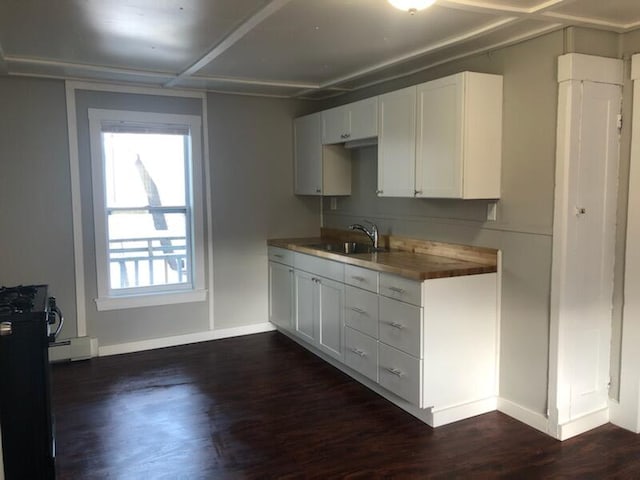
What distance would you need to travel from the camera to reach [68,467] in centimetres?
269

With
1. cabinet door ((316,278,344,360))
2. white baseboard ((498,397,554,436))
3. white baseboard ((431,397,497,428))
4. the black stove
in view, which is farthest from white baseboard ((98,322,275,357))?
white baseboard ((498,397,554,436))

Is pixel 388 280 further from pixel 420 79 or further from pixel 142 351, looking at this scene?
pixel 142 351

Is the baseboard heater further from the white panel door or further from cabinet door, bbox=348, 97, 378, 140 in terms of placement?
the white panel door

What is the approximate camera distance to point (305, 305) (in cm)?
440

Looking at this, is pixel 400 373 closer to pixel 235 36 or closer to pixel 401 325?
pixel 401 325

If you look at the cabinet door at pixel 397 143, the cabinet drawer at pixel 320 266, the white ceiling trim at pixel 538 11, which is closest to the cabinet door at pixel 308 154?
the cabinet drawer at pixel 320 266

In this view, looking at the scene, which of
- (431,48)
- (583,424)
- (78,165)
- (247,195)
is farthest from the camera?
(247,195)

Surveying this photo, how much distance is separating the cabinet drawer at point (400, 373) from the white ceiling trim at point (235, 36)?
6.68ft

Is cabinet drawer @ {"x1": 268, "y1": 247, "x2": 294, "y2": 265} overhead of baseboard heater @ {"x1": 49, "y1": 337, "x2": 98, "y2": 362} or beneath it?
overhead

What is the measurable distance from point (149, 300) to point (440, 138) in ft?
9.36

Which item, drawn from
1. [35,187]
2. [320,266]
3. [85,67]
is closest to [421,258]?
[320,266]

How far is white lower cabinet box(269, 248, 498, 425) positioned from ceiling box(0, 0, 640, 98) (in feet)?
4.65

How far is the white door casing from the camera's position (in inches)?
111

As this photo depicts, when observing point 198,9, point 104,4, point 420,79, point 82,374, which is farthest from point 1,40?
point 420,79
